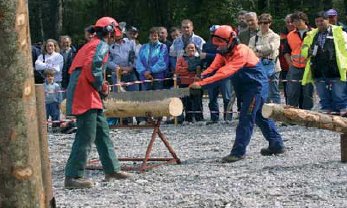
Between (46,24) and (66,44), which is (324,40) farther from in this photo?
(46,24)

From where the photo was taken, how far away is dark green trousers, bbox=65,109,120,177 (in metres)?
8.58

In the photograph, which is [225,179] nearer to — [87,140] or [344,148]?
[87,140]

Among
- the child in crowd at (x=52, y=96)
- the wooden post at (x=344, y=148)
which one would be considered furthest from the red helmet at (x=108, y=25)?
the child in crowd at (x=52, y=96)

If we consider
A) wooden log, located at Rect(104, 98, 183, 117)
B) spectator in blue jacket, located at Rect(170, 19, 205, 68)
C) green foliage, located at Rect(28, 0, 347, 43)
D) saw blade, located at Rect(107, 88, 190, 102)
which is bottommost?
wooden log, located at Rect(104, 98, 183, 117)

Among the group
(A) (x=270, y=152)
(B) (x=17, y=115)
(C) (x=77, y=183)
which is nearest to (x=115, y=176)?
(C) (x=77, y=183)

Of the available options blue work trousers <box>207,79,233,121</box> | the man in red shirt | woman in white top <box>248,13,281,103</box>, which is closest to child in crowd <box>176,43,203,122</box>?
blue work trousers <box>207,79,233,121</box>

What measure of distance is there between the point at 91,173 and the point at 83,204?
7.23ft

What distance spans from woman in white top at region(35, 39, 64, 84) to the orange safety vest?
4.59 m

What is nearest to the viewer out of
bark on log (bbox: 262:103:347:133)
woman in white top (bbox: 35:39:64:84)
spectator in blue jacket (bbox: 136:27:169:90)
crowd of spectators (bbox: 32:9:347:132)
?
bark on log (bbox: 262:103:347:133)

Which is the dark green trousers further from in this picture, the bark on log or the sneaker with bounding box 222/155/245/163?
the bark on log

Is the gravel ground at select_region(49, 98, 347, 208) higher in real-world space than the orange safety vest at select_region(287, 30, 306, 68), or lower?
lower

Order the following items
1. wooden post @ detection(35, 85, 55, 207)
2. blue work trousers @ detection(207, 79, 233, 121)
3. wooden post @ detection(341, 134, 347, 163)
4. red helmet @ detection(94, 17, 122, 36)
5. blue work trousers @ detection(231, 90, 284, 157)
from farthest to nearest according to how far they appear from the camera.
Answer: blue work trousers @ detection(207, 79, 233, 121), blue work trousers @ detection(231, 90, 284, 157), wooden post @ detection(341, 134, 347, 163), red helmet @ detection(94, 17, 122, 36), wooden post @ detection(35, 85, 55, 207)

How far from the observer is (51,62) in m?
15.4

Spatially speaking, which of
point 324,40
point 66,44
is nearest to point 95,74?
point 324,40
